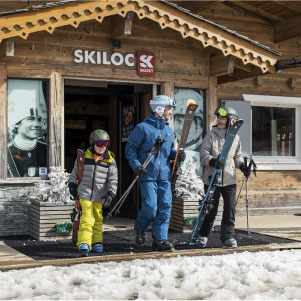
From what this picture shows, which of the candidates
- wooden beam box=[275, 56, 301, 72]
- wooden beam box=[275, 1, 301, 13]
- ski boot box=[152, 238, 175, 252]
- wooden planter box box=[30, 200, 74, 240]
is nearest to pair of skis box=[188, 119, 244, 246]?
ski boot box=[152, 238, 175, 252]

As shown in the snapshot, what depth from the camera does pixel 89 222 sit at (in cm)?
698

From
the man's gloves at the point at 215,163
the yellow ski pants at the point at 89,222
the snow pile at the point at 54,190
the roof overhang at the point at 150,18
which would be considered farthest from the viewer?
the snow pile at the point at 54,190

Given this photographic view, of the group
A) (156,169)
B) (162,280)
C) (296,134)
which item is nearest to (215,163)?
(156,169)

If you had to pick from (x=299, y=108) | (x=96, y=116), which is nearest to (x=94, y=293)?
(x=299, y=108)

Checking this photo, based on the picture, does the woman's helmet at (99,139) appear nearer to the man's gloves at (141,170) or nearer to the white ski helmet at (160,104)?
the man's gloves at (141,170)

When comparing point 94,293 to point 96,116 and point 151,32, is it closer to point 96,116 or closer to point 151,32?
point 151,32

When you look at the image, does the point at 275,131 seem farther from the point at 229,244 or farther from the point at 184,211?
the point at 229,244

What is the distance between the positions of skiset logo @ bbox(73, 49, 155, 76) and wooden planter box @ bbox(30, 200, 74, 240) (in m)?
2.49

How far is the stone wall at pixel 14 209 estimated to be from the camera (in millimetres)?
→ 8766

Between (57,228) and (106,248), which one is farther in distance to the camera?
(57,228)

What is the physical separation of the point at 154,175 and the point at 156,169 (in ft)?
0.26

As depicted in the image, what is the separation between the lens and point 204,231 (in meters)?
7.68

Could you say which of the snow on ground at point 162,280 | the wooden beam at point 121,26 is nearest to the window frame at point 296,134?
the wooden beam at point 121,26

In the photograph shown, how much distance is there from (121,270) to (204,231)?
2174 millimetres
